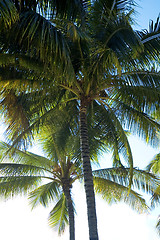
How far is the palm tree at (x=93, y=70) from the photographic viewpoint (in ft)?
23.2

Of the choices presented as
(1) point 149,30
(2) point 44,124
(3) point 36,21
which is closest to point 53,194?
(2) point 44,124

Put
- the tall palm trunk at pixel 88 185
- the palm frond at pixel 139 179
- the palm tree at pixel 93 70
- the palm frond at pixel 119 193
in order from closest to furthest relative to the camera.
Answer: the palm tree at pixel 93 70 → the tall palm trunk at pixel 88 185 → the palm frond at pixel 139 179 → the palm frond at pixel 119 193

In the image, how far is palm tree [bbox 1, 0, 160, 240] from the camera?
7066 millimetres

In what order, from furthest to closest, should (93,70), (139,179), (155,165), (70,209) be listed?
(155,165) < (70,209) < (139,179) < (93,70)

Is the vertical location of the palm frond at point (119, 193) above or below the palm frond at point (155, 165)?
below

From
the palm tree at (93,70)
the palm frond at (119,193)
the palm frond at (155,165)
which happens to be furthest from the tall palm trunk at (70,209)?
the palm frond at (155,165)

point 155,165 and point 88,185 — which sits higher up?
A: point 155,165

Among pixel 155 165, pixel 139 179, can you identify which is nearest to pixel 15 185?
pixel 139 179

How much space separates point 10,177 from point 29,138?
2.88 m

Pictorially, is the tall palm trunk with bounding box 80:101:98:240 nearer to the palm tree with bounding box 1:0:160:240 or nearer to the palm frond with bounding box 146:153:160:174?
the palm tree with bounding box 1:0:160:240

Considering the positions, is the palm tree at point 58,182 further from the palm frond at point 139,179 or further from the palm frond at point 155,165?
the palm frond at point 155,165

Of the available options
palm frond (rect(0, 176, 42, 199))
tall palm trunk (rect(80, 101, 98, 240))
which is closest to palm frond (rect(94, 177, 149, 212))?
palm frond (rect(0, 176, 42, 199))

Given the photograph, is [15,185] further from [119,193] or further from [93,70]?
[93,70]

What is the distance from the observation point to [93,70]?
332 inches
